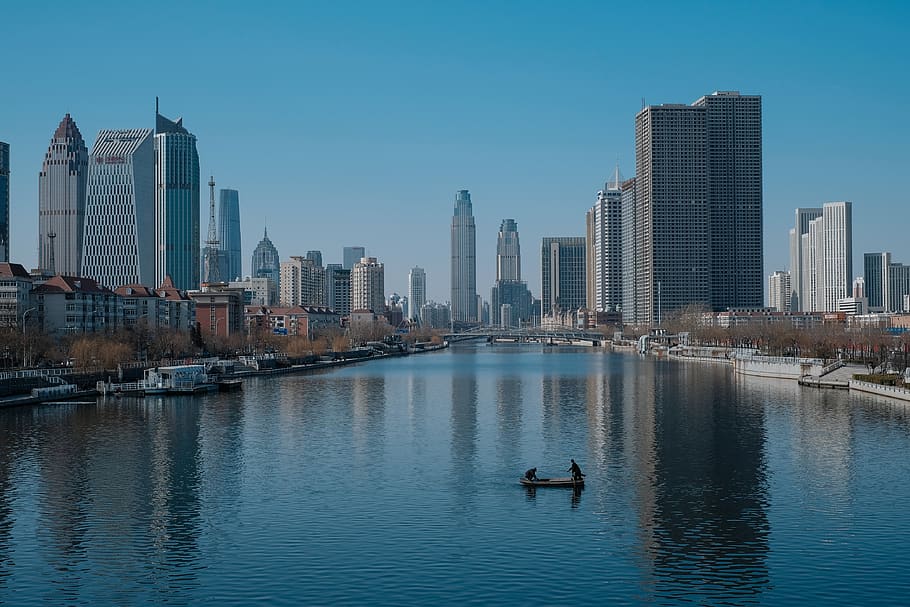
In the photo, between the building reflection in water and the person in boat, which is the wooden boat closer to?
the person in boat

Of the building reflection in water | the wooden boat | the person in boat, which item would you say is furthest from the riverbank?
the person in boat

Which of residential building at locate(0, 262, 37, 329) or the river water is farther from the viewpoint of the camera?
residential building at locate(0, 262, 37, 329)

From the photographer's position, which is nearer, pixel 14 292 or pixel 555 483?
pixel 555 483

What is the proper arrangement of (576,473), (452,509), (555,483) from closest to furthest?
1. (452,509)
2. (555,483)
3. (576,473)

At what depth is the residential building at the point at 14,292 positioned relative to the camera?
103500mm

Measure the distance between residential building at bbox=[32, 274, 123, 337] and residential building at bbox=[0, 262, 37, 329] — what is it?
170cm

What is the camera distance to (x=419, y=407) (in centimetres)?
7256

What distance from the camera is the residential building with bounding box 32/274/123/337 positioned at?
370 ft

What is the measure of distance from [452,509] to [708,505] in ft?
29.1

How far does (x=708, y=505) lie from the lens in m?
36.4

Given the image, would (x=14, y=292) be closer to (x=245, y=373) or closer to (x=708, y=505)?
(x=245, y=373)

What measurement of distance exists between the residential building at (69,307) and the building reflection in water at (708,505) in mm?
72535

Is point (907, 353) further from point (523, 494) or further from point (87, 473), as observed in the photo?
point (87, 473)

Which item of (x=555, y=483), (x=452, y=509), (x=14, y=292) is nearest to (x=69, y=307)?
(x=14, y=292)
